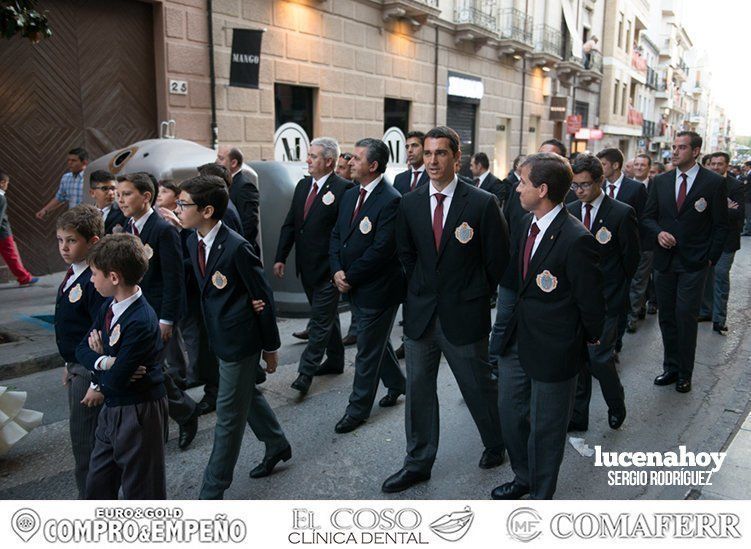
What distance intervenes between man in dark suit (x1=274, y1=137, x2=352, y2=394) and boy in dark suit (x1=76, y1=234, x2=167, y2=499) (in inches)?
85.8

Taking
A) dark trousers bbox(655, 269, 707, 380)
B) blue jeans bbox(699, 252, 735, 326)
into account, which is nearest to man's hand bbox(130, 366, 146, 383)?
dark trousers bbox(655, 269, 707, 380)

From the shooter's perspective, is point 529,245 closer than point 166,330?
Yes

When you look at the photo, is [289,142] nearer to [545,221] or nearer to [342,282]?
[342,282]

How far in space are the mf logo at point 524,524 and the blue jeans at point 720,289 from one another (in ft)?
17.1

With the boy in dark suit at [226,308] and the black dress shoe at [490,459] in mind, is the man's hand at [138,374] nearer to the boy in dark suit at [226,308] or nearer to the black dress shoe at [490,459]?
the boy in dark suit at [226,308]

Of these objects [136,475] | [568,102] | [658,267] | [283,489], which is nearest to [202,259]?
[136,475]

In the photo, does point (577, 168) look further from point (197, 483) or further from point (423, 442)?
point (197, 483)

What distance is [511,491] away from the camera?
338cm

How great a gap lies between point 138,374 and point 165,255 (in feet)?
4.46

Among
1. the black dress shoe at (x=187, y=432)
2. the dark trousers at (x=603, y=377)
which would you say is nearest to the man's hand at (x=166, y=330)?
the black dress shoe at (x=187, y=432)

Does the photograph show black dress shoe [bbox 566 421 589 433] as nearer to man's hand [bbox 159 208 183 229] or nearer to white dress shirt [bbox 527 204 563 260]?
white dress shirt [bbox 527 204 563 260]

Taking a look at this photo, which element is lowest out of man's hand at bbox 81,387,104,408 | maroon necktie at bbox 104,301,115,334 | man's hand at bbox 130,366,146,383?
man's hand at bbox 81,387,104,408

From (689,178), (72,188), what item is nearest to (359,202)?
(689,178)

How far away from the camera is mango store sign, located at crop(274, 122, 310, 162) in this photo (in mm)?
11180
